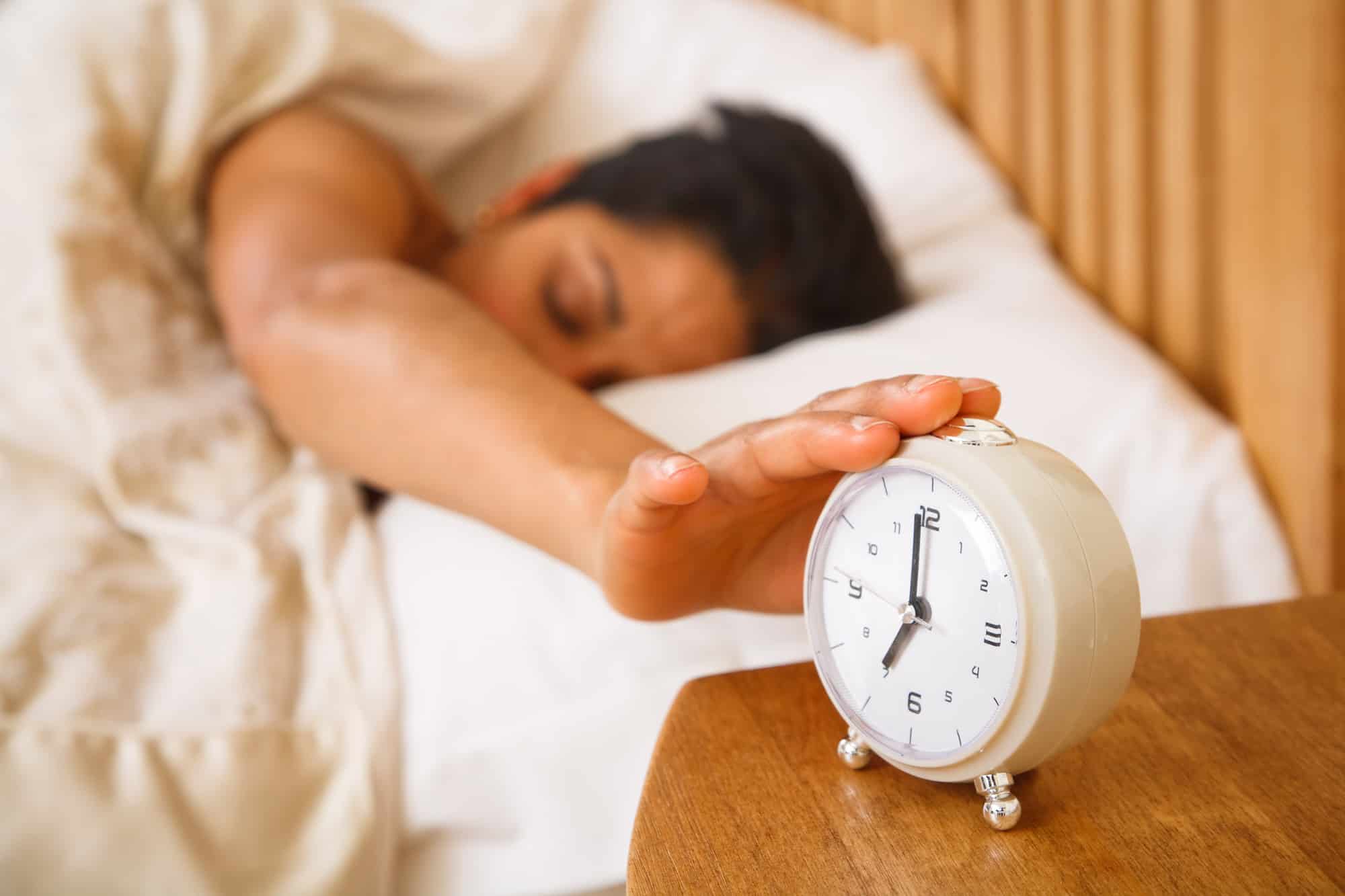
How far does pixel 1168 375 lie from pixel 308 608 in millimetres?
725

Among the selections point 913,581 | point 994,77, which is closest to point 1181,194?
point 994,77

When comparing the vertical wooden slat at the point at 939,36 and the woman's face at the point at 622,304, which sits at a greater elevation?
the vertical wooden slat at the point at 939,36

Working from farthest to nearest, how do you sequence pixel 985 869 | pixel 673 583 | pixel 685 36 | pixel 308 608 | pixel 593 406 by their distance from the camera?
1. pixel 685 36
2. pixel 308 608
3. pixel 593 406
4. pixel 673 583
5. pixel 985 869

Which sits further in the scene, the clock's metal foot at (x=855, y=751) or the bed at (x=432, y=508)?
the bed at (x=432, y=508)

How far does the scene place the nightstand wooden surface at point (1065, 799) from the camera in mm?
439

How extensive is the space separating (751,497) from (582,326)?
0.61 meters

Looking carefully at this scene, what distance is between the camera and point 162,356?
1.01 m

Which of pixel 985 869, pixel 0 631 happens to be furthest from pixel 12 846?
pixel 985 869

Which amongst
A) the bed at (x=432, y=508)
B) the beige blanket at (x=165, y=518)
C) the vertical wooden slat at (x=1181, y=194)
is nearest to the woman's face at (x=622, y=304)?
the bed at (x=432, y=508)

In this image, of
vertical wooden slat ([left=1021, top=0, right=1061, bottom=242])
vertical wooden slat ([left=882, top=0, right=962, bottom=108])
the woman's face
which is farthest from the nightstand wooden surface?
vertical wooden slat ([left=882, top=0, right=962, bottom=108])

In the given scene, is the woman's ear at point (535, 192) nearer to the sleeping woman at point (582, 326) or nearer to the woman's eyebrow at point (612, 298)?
the sleeping woman at point (582, 326)

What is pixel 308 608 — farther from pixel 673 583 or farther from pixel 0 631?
pixel 673 583

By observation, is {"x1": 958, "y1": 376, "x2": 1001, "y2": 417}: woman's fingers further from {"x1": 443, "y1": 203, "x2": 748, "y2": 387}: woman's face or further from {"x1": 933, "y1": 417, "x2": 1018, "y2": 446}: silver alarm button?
{"x1": 443, "y1": 203, "x2": 748, "y2": 387}: woman's face

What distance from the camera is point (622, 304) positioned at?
43.4 inches
